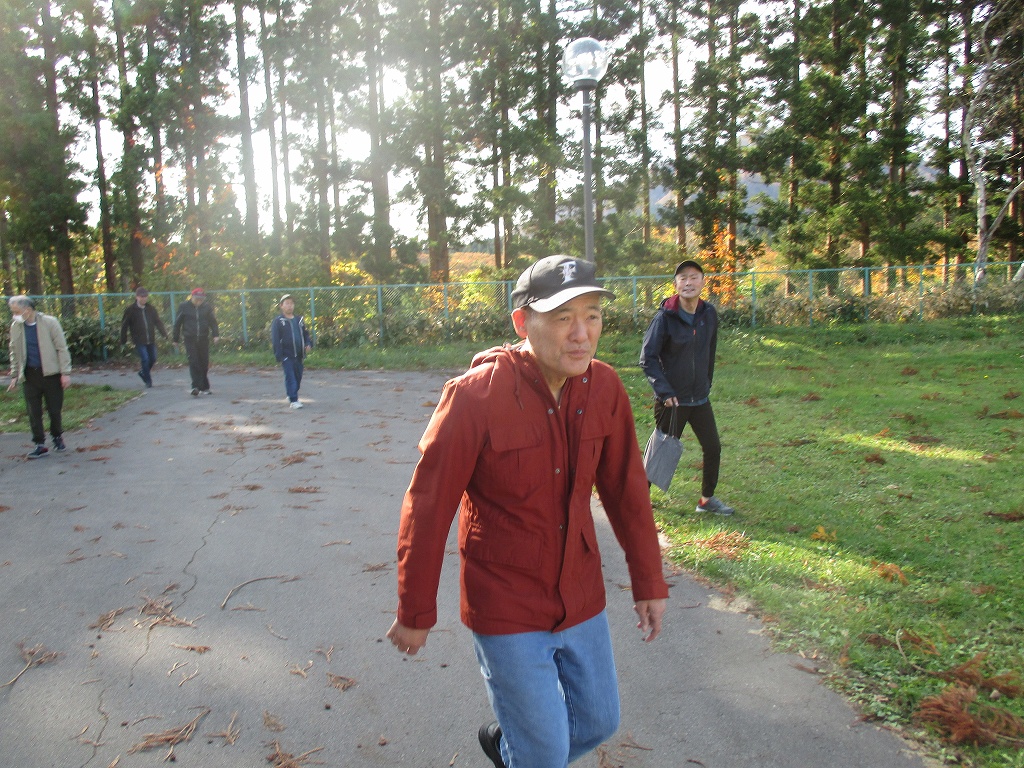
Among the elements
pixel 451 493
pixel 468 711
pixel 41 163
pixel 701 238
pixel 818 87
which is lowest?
pixel 468 711

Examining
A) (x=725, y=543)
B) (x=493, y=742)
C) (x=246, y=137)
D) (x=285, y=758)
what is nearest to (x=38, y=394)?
(x=285, y=758)

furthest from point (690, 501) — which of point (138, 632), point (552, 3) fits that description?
point (552, 3)

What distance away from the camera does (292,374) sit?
1317 centimetres

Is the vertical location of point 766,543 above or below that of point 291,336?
below

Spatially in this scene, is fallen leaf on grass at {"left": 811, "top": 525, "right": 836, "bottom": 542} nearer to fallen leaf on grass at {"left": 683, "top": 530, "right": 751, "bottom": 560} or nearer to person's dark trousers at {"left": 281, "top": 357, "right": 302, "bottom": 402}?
fallen leaf on grass at {"left": 683, "top": 530, "right": 751, "bottom": 560}

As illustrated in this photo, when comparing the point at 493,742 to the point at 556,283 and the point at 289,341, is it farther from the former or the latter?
the point at 289,341

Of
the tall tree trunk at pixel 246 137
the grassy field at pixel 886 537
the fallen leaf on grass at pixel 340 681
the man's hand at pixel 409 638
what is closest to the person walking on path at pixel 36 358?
the grassy field at pixel 886 537

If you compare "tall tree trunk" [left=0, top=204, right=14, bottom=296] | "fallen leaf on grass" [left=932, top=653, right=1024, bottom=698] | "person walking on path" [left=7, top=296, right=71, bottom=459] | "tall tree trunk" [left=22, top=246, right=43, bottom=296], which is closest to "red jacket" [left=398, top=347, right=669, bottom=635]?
"fallen leaf on grass" [left=932, top=653, right=1024, bottom=698]

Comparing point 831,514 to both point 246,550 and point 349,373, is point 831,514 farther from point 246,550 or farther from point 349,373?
point 349,373

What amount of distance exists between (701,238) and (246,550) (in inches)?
1196

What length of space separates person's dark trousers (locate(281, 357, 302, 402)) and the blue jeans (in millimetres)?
11072

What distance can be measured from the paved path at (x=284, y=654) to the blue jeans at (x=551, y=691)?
0.89 metres

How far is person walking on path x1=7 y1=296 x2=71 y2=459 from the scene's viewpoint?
938 centimetres

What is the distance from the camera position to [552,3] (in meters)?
30.8
